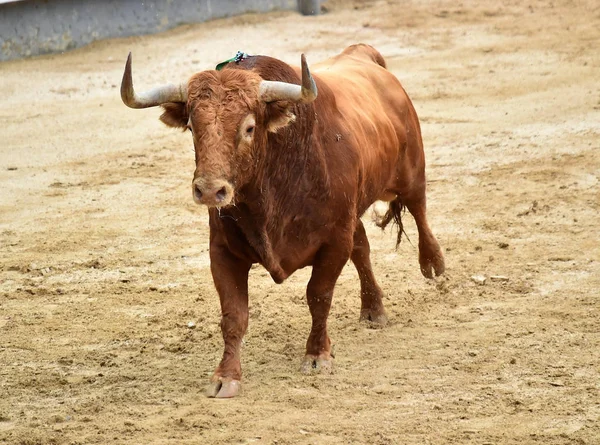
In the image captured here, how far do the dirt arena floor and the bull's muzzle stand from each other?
3.15 feet

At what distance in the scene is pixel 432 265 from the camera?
23.4ft

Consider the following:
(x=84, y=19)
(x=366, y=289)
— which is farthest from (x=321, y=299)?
(x=84, y=19)

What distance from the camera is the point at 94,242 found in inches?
319

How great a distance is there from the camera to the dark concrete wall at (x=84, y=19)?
43.8ft

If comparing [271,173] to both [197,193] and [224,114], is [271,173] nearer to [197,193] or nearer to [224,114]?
[224,114]

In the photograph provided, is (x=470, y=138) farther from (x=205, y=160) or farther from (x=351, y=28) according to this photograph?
(x=205, y=160)

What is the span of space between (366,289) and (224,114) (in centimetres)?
188

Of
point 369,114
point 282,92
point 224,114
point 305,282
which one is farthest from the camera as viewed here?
point 305,282

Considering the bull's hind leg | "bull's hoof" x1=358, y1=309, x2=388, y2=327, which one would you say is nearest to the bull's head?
the bull's hind leg

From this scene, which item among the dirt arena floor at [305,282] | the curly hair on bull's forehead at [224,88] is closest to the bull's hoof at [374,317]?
the dirt arena floor at [305,282]

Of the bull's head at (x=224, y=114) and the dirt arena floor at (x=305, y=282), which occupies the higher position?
the bull's head at (x=224, y=114)

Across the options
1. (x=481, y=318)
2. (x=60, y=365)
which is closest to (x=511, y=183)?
(x=481, y=318)

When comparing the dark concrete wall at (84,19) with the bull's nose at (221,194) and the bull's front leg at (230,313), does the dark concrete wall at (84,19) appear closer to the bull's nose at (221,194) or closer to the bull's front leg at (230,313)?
the bull's front leg at (230,313)

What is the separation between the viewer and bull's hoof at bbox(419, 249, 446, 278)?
711cm
